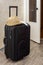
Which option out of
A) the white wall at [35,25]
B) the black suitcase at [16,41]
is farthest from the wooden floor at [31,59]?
the white wall at [35,25]

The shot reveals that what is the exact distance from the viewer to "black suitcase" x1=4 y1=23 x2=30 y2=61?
2.30m

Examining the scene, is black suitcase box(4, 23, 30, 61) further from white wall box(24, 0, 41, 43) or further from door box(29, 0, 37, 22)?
door box(29, 0, 37, 22)

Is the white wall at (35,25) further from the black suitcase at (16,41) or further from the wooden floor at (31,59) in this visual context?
the black suitcase at (16,41)

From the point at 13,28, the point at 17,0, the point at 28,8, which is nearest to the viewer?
the point at 13,28

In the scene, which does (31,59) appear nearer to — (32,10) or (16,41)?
(16,41)

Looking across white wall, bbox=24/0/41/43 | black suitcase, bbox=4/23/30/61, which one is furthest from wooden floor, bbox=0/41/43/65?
white wall, bbox=24/0/41/43

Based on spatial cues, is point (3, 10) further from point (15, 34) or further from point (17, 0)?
point (15, 34)

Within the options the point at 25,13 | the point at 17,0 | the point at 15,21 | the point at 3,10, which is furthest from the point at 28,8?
the point at 15,21

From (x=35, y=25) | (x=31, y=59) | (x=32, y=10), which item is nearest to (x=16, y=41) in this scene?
(x=31, y=59)

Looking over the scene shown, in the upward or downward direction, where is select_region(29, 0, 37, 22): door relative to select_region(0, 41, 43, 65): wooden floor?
upward

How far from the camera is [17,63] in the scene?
2.38 meters

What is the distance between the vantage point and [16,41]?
91.7 inches

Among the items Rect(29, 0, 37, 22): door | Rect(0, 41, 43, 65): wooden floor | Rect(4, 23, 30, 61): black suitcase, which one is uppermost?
Rect(29, 0, 37, 22): door

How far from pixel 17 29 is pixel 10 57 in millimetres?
557
